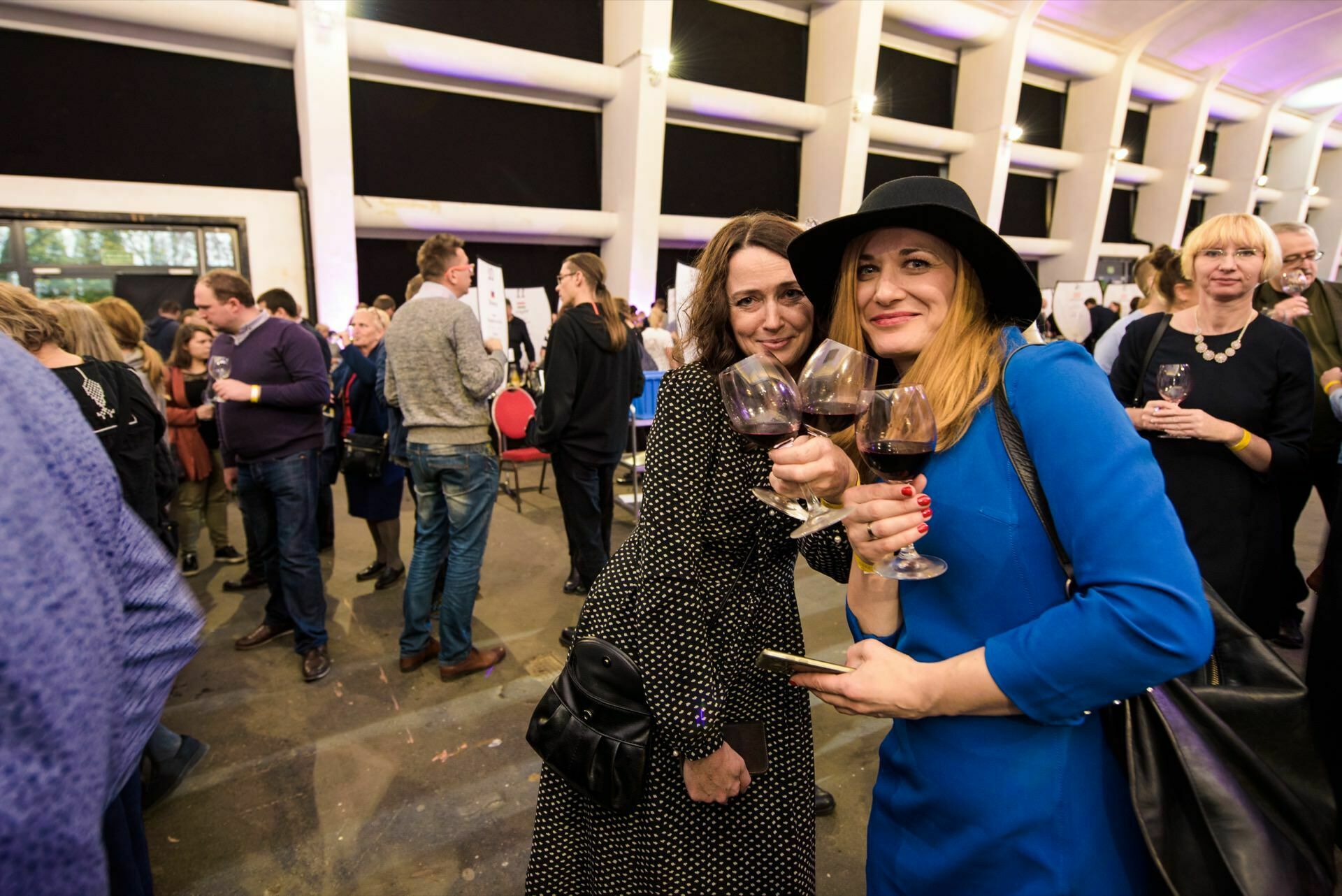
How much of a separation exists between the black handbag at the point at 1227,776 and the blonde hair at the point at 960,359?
61 millimetres

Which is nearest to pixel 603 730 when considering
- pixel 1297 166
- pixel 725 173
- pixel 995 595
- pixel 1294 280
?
pixel 995 595

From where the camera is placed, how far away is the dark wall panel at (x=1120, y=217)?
18.5 m

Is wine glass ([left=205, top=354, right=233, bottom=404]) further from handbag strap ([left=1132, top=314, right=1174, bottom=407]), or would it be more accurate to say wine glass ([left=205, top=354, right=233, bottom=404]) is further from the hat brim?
Result: handbag strap ([left=1132, top=314, right=1174, bottom=407])

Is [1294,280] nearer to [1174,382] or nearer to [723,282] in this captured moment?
[1174,382]

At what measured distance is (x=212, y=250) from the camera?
29.0 ft

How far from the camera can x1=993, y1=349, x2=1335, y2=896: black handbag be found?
2.62ft

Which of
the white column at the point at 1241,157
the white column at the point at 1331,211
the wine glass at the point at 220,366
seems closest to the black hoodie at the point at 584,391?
the wine glass at the point at 220,366

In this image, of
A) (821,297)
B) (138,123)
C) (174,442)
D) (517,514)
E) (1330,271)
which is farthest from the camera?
(1330,271)

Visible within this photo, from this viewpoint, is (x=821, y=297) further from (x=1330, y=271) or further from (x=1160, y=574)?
(x=1330, y=271)

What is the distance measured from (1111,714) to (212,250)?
10994mm

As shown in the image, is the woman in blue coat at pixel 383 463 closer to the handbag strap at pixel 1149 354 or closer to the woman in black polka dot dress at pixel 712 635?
the woman in black polka dot dress at pixel 712 635

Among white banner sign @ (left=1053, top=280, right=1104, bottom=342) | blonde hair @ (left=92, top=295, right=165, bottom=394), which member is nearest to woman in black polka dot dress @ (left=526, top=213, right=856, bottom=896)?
blonde hair @ (left=92, top=295, right=165, bottom=394)

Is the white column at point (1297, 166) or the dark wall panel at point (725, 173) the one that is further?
the white column at point (1297, 166)

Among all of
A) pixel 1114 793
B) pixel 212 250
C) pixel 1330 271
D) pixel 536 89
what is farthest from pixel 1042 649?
pixel 1330 271
